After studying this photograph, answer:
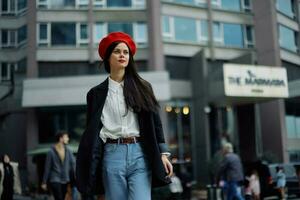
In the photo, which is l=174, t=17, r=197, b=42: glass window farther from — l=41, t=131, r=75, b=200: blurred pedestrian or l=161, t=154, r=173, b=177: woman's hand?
l=161, t=154, r=173, b=177: woman's hand

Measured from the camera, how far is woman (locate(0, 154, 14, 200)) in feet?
24.1

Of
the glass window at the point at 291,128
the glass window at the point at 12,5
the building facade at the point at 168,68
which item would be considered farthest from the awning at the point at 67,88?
the glass window at the point at 12,5

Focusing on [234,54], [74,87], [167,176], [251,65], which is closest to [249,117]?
[234,54]

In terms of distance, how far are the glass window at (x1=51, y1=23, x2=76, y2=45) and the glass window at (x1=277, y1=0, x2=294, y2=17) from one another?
9766mm

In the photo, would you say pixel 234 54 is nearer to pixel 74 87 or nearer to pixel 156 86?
pixel 156 86

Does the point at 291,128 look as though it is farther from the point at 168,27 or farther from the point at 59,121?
the point at 59,121

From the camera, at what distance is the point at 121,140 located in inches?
102

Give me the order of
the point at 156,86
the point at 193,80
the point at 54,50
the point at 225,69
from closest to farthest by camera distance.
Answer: the point at 225,69 → the point at 156,86 → the point at 54,50 → the point at 193,80

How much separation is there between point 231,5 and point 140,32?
158 inches

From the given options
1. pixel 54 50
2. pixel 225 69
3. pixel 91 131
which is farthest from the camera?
pixel 54 50

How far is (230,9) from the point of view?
60.3 ft

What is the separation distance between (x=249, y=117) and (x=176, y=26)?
4.44m

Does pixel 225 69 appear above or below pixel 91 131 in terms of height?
above

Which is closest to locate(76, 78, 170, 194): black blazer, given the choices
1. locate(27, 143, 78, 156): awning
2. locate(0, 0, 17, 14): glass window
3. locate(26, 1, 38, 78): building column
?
locate(0, 0, 17, 14): glass window
